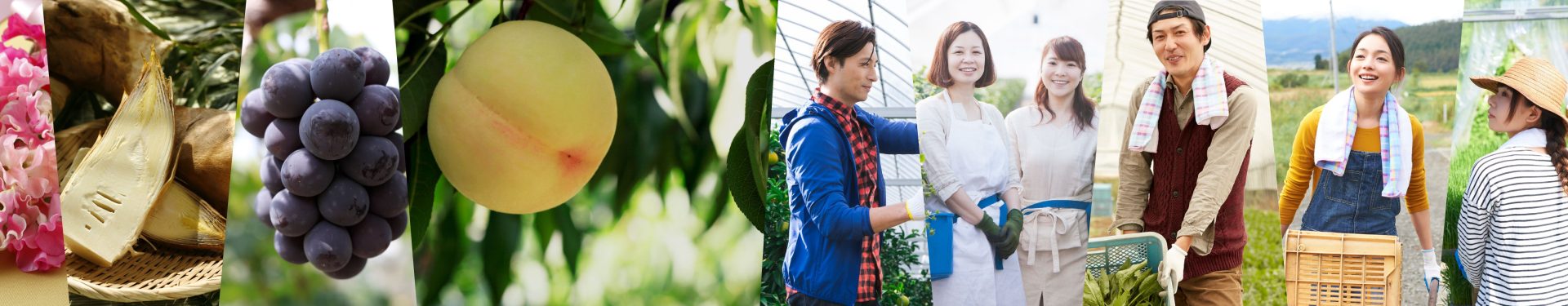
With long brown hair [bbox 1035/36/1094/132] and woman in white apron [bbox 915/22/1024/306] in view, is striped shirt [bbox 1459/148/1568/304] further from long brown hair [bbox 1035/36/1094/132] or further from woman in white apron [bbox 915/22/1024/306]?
woman in white apron [bbox 915/22/1024/306]

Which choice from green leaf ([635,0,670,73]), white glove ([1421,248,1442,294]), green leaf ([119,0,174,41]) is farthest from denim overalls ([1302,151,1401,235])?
green leaf ([119,0,174,41])

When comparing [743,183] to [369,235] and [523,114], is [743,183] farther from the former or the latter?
[369,235]

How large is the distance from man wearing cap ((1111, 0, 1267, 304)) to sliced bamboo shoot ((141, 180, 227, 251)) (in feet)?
5.82

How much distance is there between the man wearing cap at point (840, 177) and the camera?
6.72 ft

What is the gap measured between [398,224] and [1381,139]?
2.13 m

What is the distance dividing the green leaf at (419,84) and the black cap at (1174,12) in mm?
1444

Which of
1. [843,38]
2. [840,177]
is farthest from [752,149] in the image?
[843,38]

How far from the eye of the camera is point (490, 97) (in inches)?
62.6

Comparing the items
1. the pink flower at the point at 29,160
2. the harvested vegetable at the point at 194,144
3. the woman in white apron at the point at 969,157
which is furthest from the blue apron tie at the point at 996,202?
the pink flower at the point at 29,160

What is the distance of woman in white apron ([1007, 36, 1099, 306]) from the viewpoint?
81.8 inches

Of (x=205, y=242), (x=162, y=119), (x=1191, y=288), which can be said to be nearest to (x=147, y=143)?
(x=162, y=119)

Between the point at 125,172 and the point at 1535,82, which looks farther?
the point at 1535,82

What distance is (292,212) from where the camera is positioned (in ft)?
4.53

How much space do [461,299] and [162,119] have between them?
24.5 inches
